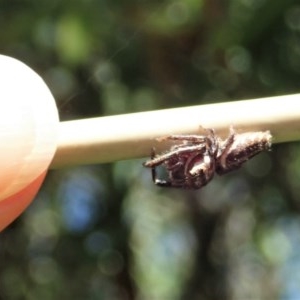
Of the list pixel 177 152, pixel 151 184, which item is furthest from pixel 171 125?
pixel 151 184

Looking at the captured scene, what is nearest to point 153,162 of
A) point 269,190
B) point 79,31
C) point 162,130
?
point 162,130

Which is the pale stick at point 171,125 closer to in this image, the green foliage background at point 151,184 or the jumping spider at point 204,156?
the jumping spider at point 204,156

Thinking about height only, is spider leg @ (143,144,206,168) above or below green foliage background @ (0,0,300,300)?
below

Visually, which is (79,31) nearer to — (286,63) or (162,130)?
(286,63)

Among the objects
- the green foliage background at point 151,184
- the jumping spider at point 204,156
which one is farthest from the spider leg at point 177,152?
the green foliage background at point 151,184

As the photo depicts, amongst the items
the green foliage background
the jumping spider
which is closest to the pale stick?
the jumping spider

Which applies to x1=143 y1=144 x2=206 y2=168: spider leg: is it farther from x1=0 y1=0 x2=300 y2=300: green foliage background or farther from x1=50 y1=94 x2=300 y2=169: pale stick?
x1=0 y1=0 x2=300 y2=300: green foliage background
